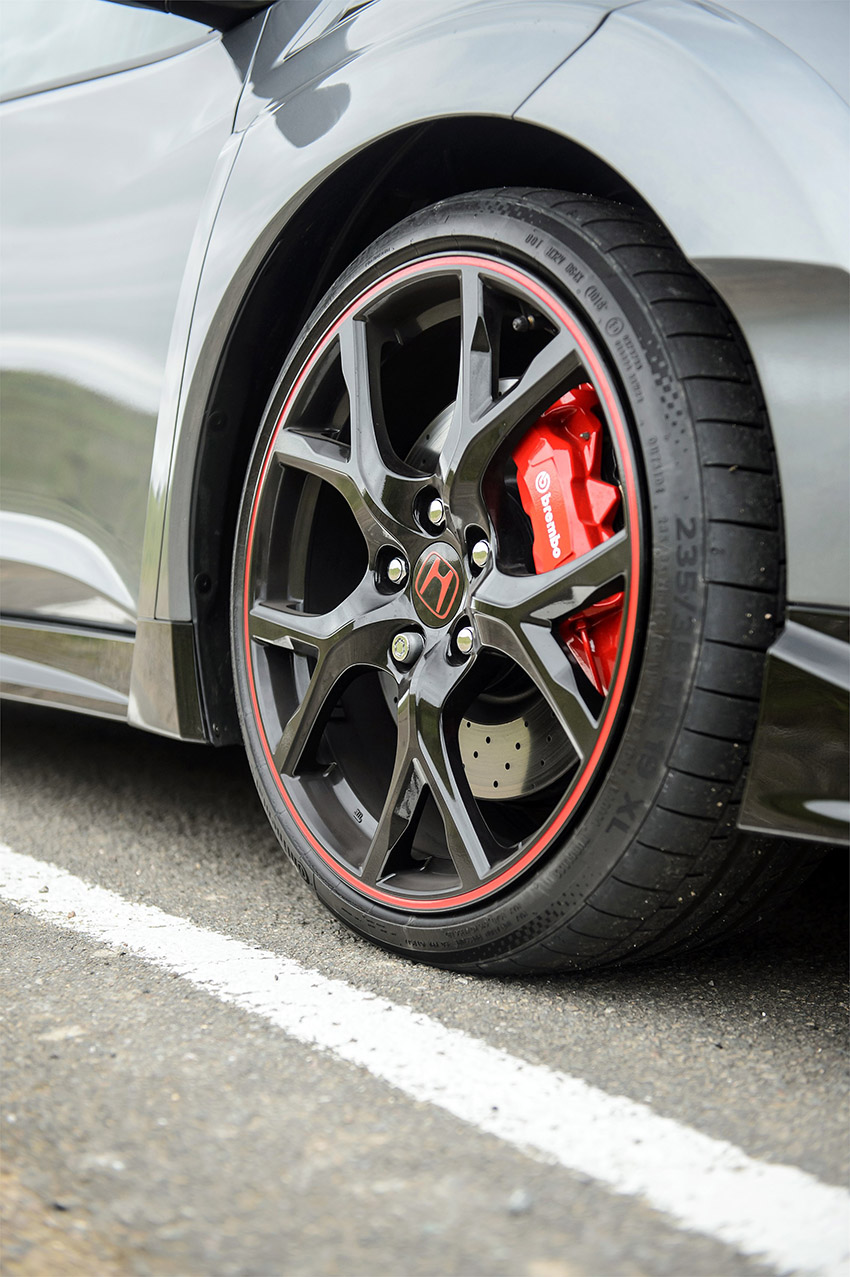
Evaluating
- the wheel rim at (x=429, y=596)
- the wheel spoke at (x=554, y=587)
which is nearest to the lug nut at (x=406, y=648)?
the wheel rim at (x=429, y=596)

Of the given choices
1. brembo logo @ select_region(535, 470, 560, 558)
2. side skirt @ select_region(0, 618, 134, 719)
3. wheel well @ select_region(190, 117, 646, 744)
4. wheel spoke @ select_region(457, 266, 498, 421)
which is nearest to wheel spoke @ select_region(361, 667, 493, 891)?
brembo logo @ select_region(535, 470, 560, 558)

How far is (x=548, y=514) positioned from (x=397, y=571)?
0.25 metres

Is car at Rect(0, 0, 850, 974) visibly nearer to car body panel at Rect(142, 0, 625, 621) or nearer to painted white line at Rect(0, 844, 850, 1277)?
car body panel at Rect(142, 0, 625, 621)

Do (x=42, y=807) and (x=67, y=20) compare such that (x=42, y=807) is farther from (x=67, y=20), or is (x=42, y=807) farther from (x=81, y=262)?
(x=67, y=20)

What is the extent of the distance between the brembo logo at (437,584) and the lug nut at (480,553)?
1.3 inches

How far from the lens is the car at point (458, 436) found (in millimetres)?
1209

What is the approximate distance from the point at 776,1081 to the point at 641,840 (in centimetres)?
28

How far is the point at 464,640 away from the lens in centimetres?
149

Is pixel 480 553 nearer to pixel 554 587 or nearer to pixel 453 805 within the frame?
pixel 554 587

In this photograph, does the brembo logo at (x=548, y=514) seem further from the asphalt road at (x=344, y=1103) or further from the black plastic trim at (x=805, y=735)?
the asphalt road at (x=344, y=1103)

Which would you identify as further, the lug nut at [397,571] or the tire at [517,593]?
the lug nut at [397,571]

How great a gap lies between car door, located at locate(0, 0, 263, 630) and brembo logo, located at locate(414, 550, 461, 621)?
0.58 m

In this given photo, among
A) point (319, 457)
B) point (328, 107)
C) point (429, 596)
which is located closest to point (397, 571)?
point (429, 596)

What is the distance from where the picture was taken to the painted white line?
37.7 inches
